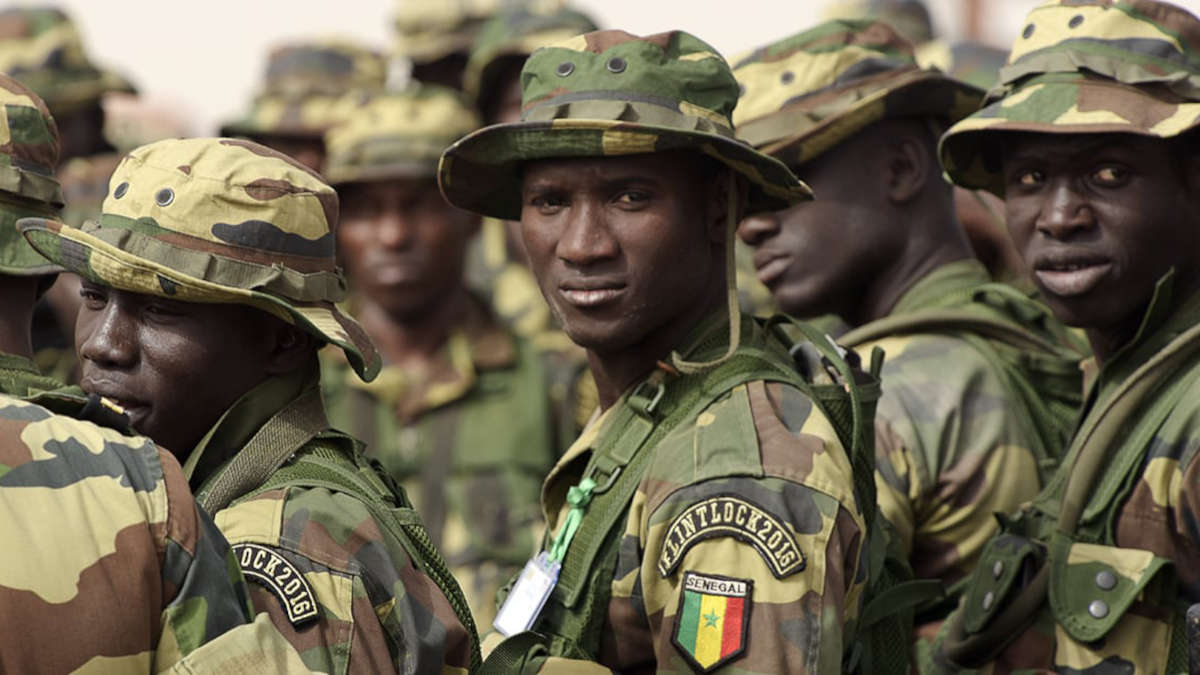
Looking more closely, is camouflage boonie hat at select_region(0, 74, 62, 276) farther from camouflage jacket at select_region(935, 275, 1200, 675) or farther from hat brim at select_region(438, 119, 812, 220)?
camouflage jacket at select_region(935, 275, 1200, 675)

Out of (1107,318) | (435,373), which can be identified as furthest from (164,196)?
(435,373)

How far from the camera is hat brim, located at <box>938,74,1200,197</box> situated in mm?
5270

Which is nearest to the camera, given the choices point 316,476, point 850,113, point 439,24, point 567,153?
point 316,476

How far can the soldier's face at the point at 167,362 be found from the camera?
4410 mm

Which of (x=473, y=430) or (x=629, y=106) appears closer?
(x=629, y=106)

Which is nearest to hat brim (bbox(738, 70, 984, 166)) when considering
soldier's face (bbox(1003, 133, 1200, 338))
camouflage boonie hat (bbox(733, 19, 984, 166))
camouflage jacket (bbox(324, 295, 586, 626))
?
camouflage boonie hat (bbox(733, 19, 984, 166))

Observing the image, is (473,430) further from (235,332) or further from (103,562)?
(103,562)

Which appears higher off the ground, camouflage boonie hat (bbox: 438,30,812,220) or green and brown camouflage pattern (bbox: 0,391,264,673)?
camouflage boonie hat (bbox: 438,30,812,220)

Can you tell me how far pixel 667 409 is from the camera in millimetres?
4965

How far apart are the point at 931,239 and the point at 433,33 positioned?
21.3 ft

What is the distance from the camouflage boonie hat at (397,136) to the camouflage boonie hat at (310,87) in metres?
0.44

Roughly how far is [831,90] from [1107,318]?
5.50 ft

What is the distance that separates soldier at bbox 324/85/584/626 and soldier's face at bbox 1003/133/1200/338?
4.51 m

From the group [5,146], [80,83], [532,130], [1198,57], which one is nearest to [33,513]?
[532,130]
